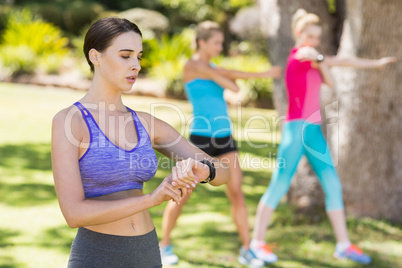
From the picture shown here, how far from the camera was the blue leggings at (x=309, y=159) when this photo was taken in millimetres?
4285

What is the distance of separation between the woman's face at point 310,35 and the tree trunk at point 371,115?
939 mm

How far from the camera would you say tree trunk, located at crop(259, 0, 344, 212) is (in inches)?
222

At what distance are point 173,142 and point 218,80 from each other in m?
2.23

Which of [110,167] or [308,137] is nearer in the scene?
[110,167]

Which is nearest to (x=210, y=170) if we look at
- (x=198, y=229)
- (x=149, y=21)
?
(x=198, y=229)

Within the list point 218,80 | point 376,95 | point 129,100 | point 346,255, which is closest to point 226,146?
point 218,80

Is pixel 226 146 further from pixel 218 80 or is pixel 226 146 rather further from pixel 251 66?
pixel 251 66

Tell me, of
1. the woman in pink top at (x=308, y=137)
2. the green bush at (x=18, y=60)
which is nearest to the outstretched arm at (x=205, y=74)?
the woman in pink top at (x=308, y=137)

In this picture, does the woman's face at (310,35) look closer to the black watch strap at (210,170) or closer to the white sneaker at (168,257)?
the white sneaker at (168,257)

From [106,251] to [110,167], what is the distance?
34 cm

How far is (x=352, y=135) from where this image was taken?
5.25 meters

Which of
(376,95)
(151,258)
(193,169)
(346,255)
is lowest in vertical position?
(346,255)

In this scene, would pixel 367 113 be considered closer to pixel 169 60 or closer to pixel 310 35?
pixel 310 35

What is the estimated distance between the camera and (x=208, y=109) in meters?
4.54
